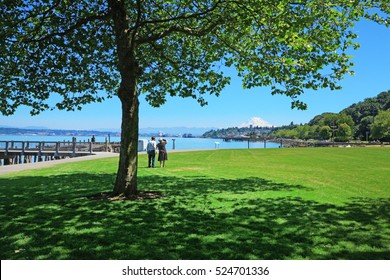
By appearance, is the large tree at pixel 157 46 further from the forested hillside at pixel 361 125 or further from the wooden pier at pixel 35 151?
the forested hillside at pixel 361 125

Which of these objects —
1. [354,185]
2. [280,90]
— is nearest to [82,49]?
[280,90]

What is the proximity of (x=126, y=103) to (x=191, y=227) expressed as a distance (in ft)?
18.3

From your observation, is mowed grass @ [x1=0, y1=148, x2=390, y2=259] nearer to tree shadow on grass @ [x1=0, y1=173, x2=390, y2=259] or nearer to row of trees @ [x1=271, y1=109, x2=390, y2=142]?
tree shadow on grass @ [x1=0, y1=173, x2=390, y2=259]

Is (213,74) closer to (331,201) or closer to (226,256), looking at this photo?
(331,201)

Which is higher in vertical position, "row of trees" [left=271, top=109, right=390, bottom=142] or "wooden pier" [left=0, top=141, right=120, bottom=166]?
"row of trees" [left=271, top=109, right=390, bottom=142]

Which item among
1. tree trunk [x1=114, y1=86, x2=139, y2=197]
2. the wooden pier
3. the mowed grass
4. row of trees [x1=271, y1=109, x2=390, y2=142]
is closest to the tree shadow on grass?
the mowed grass

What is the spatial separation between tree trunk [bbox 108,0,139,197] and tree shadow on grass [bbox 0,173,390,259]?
3.84ft

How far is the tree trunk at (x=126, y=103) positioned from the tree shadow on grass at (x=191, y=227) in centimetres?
117

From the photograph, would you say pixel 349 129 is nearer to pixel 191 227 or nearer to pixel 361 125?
pixel 361 125

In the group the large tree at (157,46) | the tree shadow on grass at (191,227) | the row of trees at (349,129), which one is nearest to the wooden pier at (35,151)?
the large tree at (157,46)

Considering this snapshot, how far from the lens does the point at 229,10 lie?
465 inches

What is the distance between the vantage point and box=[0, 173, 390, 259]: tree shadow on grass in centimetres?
606

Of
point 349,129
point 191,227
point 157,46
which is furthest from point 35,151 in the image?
point 349,129

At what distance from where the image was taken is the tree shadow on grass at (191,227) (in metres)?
6.06
